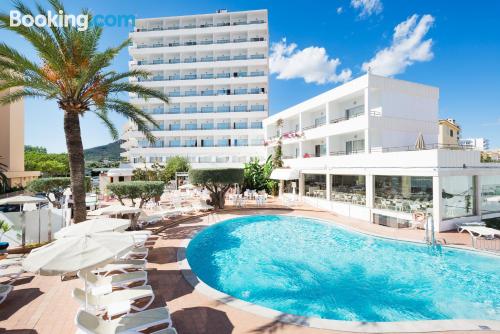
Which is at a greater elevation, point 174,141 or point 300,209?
point 174,141

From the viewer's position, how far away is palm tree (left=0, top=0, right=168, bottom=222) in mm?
10469

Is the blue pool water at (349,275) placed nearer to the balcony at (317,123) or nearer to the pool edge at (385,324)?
the pool edge at (385,324)

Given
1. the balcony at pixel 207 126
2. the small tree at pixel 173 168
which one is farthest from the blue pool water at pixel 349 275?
the balcony at pixel 207 126

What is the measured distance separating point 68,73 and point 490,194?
989 inches

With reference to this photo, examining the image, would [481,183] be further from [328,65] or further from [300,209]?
[328,65]

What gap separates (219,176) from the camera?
20.7 meters

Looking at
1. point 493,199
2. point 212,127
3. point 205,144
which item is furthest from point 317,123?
point 205,144

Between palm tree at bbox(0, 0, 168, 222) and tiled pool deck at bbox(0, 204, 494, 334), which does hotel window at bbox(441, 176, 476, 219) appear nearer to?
tiled pool deck at bbox(0, 204, 494, 334)

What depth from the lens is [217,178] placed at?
2066cm

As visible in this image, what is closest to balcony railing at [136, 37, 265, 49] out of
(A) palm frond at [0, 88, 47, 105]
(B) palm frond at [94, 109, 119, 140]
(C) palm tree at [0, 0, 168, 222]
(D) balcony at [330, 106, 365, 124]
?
(D) balcony at [330, 106, 365, 124]

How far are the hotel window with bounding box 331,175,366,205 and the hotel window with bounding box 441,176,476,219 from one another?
5183mm

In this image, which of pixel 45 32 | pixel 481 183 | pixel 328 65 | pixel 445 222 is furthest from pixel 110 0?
pixel 328 65

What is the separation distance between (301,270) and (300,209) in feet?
39.2

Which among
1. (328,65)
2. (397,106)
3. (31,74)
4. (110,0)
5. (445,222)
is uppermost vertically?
(328,65)
